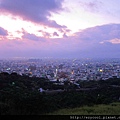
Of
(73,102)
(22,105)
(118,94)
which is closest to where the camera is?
(22,105)

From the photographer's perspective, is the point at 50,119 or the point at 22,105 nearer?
the point at 50,119

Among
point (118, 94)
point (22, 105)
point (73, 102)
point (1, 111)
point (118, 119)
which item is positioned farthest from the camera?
point (118, 94)

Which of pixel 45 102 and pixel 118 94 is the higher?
pixel 45 102

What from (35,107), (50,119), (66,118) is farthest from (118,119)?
(35,107)

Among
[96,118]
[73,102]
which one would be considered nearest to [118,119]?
[96,118]

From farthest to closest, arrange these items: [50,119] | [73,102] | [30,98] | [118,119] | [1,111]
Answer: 1. [73,102]
2. [30,98]
3. [1,111]
4. [50,119]
5. [118,119]

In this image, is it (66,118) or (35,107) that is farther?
(35,107)

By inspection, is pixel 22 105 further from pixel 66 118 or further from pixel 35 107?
pixel 66 118

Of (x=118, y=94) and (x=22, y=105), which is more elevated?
(x=22, y=105)

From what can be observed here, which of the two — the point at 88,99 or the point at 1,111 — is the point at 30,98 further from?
the point at 88,99
